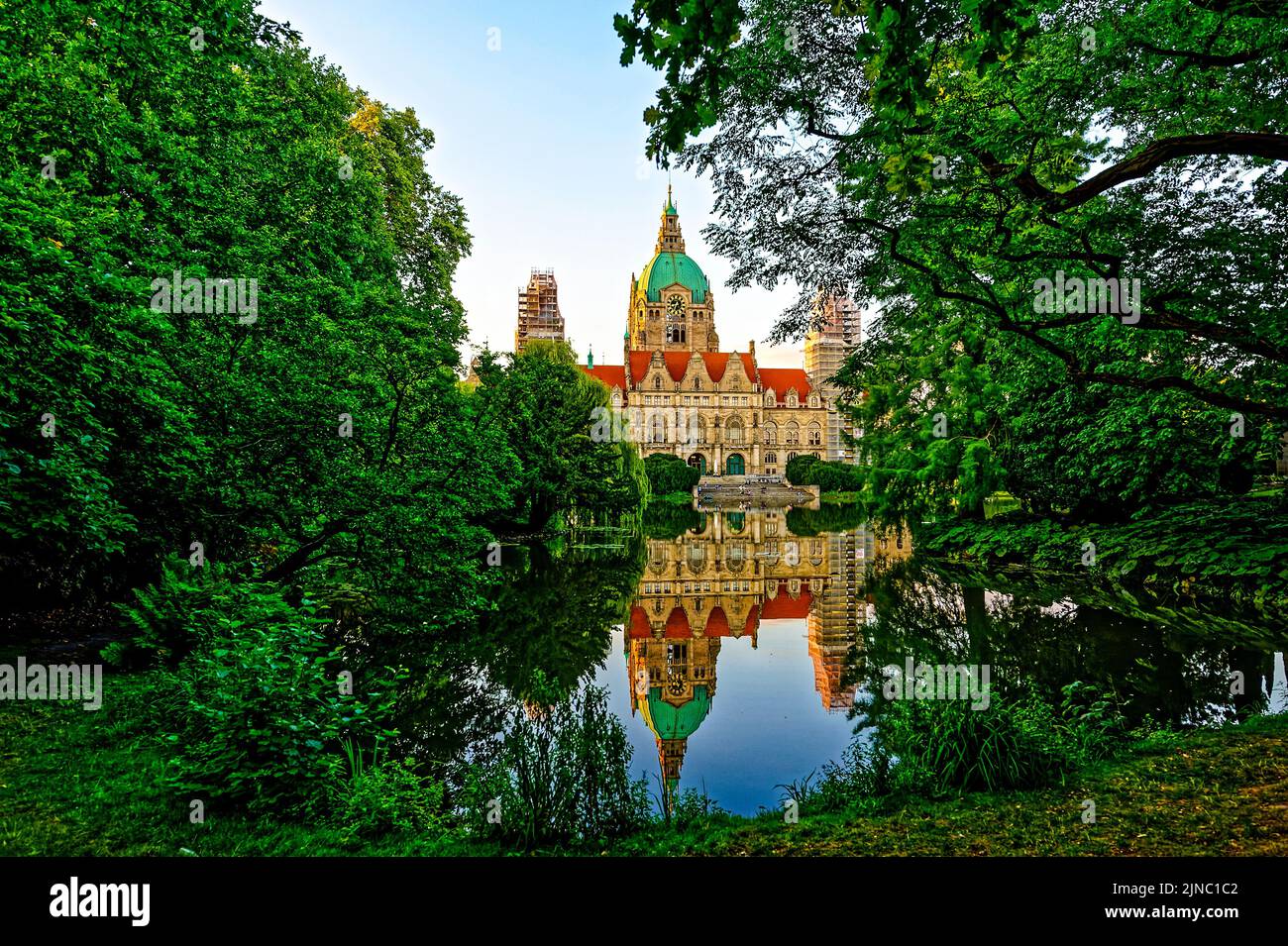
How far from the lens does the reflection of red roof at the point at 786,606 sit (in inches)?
470

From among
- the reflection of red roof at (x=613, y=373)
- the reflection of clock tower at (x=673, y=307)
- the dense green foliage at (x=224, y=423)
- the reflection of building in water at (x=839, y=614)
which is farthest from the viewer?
the reflection of clock tower at (x=673, y=307)

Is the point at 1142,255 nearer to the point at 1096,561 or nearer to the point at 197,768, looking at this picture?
the point at 1096,561

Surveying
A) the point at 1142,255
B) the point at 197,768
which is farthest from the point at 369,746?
the point at 1142,255

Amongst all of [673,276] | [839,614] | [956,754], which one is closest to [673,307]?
[673,276]

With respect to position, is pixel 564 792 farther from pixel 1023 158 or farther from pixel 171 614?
pixel 1023 158

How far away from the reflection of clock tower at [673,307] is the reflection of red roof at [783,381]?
929cm

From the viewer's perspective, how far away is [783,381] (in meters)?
78.2

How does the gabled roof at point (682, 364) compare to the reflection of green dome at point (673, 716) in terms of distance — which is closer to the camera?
the reflection of green dome at point (673, 716)

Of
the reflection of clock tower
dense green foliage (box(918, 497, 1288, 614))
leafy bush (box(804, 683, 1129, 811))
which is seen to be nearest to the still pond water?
leafy bush (box(804, 683, 1129, 811))

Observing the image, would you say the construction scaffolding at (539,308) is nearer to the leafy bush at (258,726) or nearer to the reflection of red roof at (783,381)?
the reflection of red roof at (783,381)

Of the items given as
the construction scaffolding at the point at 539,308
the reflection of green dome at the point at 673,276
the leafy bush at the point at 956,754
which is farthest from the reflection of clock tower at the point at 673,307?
the leafy bush at the point at 956,754

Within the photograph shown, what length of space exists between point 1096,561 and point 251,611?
15089mm

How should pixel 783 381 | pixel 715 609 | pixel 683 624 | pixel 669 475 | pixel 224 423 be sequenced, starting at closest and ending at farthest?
pixel 224 423 → pixel 683 624 → pixel 715 609 → pixel 669 475 → pixel 783 381

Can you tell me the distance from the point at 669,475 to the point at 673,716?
3985 centimetres
